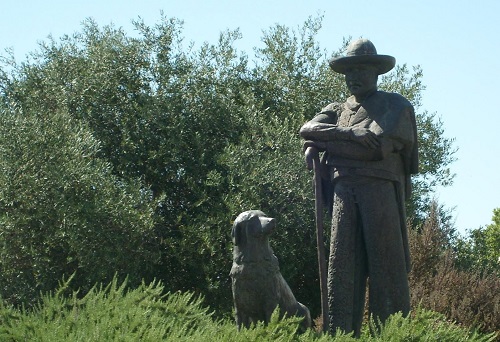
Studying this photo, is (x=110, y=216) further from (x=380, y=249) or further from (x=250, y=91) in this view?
(x=380, y=249)

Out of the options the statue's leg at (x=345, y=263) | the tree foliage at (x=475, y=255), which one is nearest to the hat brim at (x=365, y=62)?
the statue's leg at (x=345, y=263)

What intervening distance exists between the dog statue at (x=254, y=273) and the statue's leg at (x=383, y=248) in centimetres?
80

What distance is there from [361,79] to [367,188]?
0.91 m

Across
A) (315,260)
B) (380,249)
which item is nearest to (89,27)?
(315,260)

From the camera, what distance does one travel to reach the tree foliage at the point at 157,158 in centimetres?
1600

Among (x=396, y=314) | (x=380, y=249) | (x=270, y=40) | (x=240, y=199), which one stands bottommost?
(x=396, y=314)

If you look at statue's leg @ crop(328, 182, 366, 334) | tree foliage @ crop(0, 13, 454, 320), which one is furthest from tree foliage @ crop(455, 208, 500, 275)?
statue's leg @ crop(328, 182, 366, 334)

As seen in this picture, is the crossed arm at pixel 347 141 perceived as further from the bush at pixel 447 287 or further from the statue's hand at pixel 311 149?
the bush at pixel 447 287

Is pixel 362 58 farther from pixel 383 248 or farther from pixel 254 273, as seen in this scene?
pixel 254 273

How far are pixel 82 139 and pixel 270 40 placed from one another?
16.3ft

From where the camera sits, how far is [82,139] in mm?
16594

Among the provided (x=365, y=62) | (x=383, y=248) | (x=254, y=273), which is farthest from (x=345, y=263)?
(x=365, y=62)

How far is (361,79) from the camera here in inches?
339

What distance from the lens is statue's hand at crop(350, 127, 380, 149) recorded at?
8.30 metres
